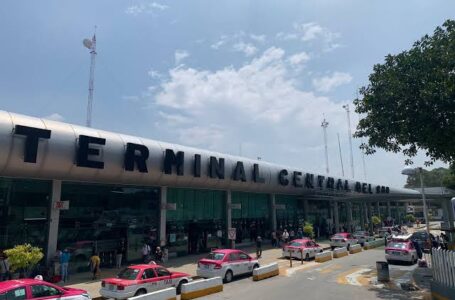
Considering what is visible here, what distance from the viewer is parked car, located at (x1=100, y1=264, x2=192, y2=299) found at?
15.0 metres

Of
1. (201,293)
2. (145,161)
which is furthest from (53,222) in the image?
(201,293)

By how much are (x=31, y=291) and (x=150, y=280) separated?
198 inches

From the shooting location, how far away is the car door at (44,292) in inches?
477

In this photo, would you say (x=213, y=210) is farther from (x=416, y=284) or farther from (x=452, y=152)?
(x=452, y=152)

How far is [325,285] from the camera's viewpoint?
1889cm

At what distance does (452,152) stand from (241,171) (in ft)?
58.7

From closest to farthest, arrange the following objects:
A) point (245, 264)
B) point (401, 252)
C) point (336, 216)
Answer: point (245, 264) → point (401, 252) → point (336, 216)

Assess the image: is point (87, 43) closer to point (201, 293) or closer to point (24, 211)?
point (24, 211)

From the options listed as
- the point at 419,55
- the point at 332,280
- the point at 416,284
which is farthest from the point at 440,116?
the point at 332,280

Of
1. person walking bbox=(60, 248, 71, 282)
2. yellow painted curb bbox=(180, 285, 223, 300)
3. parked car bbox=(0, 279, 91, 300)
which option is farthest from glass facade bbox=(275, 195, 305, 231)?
parked car bbox=(0, 279, 91, 300)

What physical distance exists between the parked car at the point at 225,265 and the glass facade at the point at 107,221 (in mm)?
7811

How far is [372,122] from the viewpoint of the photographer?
20391 millimetres

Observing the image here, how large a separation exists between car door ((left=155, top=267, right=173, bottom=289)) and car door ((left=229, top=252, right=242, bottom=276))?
14.8 ft

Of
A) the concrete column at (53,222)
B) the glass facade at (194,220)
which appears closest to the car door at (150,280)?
the concrete column at (53,222)
